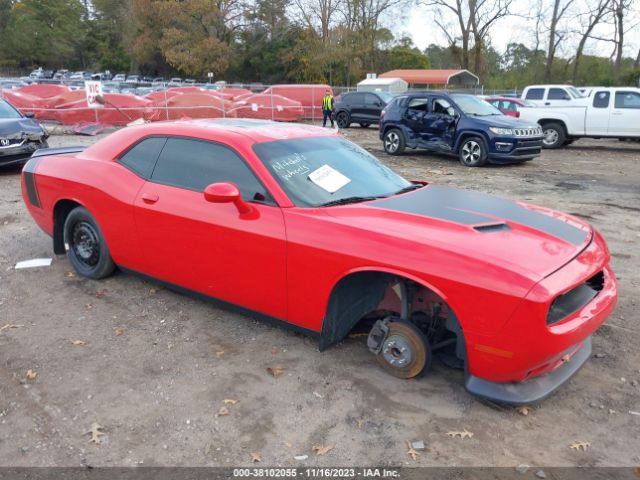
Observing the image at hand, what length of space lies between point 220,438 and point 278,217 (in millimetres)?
1381

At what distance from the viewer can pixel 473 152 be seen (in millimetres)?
12156

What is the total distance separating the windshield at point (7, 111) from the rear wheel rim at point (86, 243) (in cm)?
731

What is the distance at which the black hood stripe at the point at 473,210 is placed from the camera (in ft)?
10.7

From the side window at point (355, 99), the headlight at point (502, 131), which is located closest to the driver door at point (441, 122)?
the headlight at point (502, 131)

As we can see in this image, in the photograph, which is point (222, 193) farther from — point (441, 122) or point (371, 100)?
point (371, 100)

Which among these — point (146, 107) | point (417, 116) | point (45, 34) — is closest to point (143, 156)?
point (417, 116)

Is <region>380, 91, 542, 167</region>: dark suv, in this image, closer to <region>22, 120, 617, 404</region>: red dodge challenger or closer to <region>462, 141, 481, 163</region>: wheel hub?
<region>462, 141, 481, 163</region>: wheel hub

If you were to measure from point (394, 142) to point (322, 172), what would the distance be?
412 inches

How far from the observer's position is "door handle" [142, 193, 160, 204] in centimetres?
400

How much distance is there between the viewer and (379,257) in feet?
9.83

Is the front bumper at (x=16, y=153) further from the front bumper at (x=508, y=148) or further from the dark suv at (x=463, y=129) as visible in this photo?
the front bumper at (x=508, y=148)

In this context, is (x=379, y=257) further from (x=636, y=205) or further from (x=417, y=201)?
(x=636, y=205)

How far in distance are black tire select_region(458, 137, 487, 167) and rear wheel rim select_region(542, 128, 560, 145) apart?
5.12 m

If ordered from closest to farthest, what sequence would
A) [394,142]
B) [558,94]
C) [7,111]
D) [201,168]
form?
[201,168] < [7,111] < [394,142] < [558,94]
